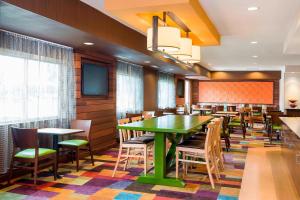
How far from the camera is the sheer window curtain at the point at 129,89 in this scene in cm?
783

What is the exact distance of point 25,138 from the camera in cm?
422

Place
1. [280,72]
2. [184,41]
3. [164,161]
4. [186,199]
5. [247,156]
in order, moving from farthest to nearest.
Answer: [280,72], [247,156], [184,41], [164,161], [186,199]

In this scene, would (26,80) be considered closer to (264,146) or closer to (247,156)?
(247,156)

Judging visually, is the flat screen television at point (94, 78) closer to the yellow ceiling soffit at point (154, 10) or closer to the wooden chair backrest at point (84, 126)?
the wooden chair backrest at point (84, 126)

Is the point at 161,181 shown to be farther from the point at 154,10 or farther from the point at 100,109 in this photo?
the point at 100,109

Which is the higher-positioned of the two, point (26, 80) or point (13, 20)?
point (13, 20)

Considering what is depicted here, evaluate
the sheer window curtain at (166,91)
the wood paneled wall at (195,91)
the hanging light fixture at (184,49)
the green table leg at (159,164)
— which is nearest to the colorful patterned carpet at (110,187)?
the green table leg at (159,164)

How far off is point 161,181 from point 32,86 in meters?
2.68

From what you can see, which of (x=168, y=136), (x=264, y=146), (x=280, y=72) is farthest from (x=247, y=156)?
(x=280, y=72)

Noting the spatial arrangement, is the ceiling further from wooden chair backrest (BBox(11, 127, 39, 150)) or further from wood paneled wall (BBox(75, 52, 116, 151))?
wooden chair backrest (BBox(11, 127, 39, 150))

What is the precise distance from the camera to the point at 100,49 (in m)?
5.89

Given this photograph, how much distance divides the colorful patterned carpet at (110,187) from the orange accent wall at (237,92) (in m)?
10.5

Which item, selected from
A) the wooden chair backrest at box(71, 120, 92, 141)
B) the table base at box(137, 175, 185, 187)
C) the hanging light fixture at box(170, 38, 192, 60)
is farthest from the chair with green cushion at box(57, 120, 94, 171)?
the hanging light fixture at box(170, 38, 192, 60)

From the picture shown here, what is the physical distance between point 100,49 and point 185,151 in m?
2.78
